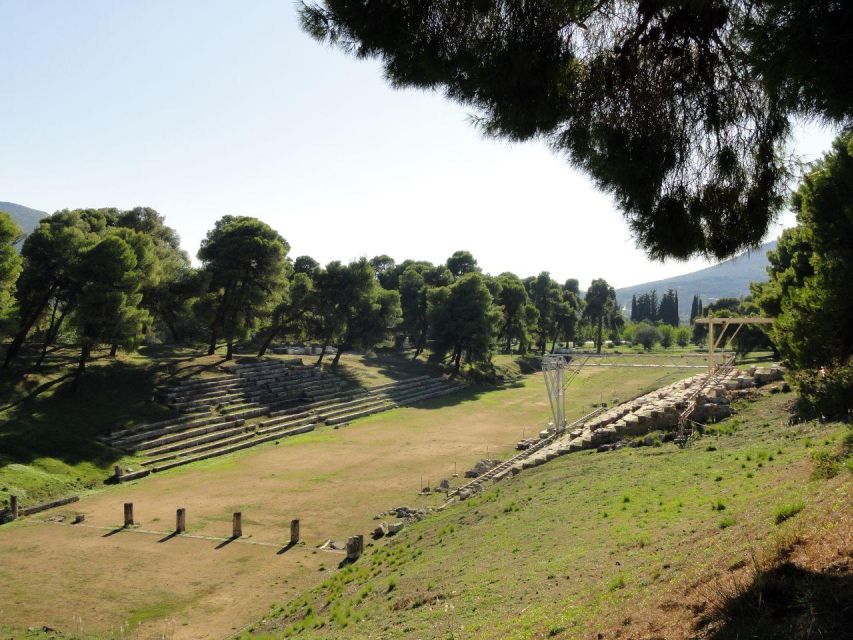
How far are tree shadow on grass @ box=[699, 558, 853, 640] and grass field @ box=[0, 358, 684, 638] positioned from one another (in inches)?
510

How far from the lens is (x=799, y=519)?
10.3 m

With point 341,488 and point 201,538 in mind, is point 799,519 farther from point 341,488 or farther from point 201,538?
point 341,488

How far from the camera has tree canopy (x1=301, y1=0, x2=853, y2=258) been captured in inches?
373

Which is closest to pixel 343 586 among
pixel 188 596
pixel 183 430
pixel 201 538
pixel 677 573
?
pixel 188 596

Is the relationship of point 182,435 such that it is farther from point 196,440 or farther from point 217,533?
point 217,533

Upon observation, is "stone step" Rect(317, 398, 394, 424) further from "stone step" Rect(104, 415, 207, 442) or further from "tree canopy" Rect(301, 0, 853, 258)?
"tree canopy" Rect(301, 0, 853, 258)

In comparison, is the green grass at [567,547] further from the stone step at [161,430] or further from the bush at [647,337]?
the bush at [647,337]

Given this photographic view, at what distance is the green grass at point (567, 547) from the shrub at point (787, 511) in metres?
0.31

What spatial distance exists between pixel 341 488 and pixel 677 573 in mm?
20925

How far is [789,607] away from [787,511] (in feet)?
15.2

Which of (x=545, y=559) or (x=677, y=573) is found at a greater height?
(x=677, y=573)

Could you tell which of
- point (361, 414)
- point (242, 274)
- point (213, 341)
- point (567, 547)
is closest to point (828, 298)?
point (567, 547)

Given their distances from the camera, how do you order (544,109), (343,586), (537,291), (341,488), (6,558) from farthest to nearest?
(537,291) → (341,488) → (6,558) → (343,586) → (544,109)

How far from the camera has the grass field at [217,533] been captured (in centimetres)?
1675
